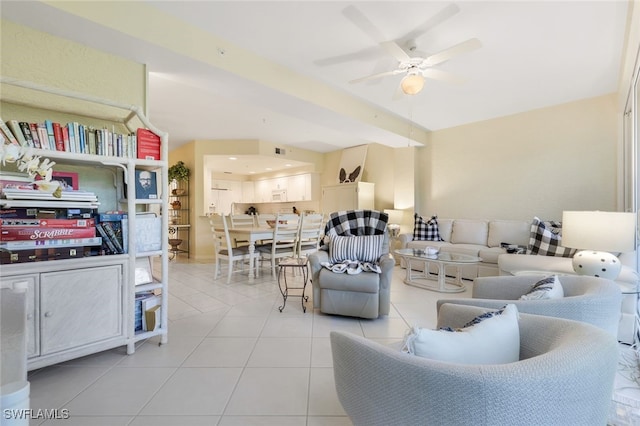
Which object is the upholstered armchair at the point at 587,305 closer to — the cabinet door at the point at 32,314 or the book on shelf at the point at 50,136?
the cabinet door at the point at 32,314

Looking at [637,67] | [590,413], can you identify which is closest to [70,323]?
[590,413]

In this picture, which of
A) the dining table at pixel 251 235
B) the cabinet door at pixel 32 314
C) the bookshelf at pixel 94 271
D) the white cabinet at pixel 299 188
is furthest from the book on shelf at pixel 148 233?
the white cabinet at pixel 299 188

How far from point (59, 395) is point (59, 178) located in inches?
52.8

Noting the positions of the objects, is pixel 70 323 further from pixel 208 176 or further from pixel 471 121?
pixel 471 121

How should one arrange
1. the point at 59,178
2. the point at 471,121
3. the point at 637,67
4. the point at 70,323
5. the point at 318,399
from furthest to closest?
the point at 471,121, the point at 637,67, the point at 59,178, the point at 70,323, the point at 318,399

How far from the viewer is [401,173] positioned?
5.60m

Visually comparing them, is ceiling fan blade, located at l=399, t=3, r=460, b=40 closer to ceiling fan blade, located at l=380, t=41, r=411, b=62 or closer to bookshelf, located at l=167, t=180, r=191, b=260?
ceiling fan blade, located at l=380, t=41, r=411, b=62

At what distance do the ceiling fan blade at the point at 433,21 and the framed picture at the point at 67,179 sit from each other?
2797mm

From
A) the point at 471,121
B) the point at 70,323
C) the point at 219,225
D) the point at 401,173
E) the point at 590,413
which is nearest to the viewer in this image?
the point at 590,413

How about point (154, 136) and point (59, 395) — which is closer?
point (59, 395)

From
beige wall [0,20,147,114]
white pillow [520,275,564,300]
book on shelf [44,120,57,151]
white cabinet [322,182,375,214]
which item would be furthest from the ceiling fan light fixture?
white cabinet [322,182,375,214]

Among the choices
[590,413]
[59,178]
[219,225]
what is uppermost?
[59,178]

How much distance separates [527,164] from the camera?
4293 millimetres

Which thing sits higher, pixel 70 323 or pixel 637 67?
pixel 637 67
